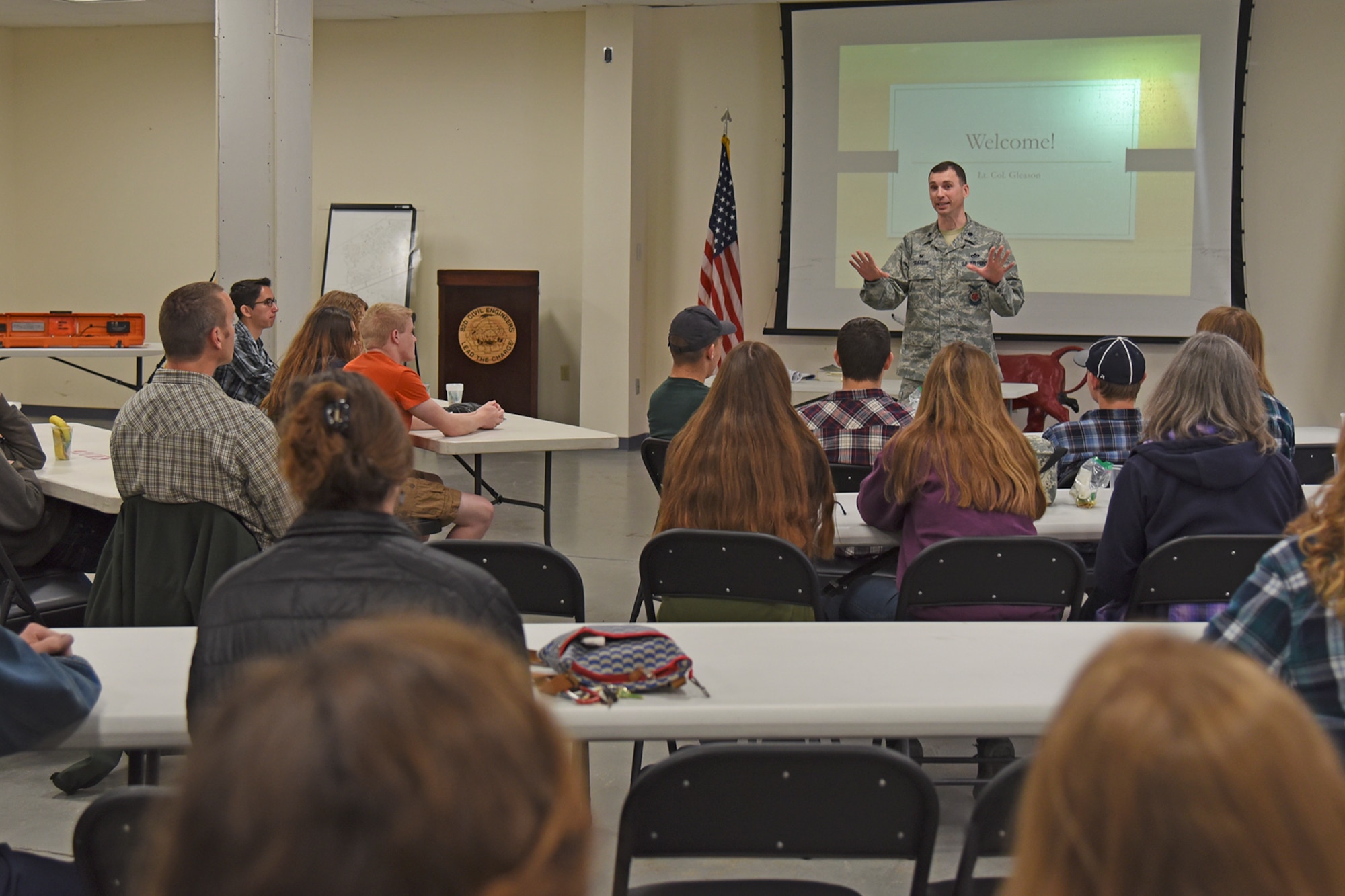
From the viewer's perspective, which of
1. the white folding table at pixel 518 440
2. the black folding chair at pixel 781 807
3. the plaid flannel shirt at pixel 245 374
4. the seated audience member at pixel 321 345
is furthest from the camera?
the plaid flannel shirt at pixel 245 374

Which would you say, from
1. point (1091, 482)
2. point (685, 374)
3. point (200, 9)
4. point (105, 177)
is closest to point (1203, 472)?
point (1091, 482)

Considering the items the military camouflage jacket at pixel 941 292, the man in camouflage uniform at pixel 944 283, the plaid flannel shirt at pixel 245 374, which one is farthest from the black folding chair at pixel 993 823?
the military camouflage jacket at pixel 941 292

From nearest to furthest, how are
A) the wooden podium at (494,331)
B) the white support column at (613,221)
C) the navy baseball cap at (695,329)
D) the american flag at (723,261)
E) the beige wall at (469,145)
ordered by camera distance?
the navy baseball cap at (695,329), the american flag at (723,261), the white support column at (613,221), the wooden podium at (494,331), the beige wall at (469,145)

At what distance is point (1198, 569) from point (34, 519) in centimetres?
313

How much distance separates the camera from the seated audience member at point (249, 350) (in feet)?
16.0

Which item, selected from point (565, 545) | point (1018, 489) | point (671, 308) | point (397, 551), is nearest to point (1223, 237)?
point (671, 308)

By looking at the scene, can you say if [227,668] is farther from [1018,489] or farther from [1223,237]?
[1223,237]

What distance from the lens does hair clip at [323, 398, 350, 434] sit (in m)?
1.76

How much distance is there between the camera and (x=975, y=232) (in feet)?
19.2

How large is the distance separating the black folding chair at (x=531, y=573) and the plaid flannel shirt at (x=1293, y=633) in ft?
4.59

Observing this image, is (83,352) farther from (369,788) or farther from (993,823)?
(369,788)

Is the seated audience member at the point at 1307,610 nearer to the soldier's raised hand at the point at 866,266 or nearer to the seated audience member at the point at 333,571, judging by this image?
the seated audience member at the point at 333,571

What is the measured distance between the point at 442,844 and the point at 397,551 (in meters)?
1.10

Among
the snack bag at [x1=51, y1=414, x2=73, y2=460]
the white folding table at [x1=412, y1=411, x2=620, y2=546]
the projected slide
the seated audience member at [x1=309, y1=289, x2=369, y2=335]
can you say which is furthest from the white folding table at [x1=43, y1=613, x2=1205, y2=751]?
the projected slide
